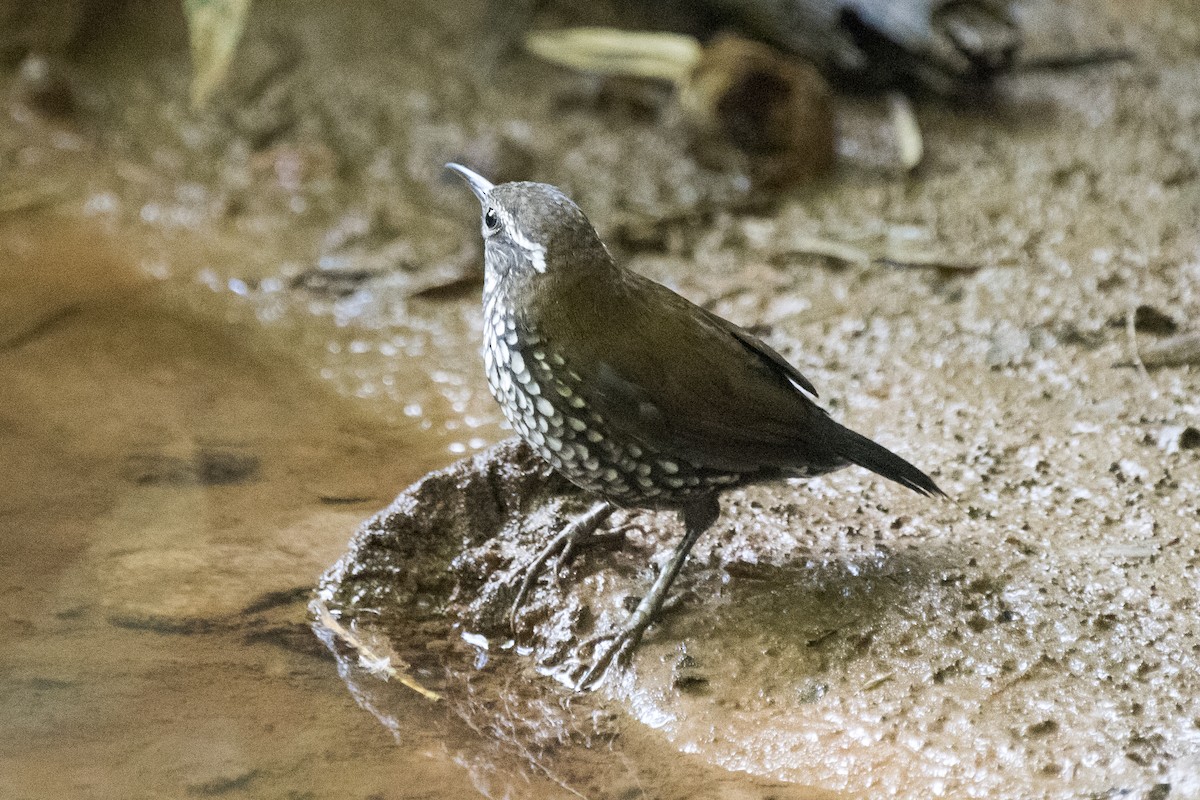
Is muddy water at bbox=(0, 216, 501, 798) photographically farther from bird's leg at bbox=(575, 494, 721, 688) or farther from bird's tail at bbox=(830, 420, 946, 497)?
bird's tail at bbox=(830, 420, 946, 497)

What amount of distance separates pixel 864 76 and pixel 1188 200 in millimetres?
1827

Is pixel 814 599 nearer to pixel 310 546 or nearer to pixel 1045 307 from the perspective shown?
pixel 310 546

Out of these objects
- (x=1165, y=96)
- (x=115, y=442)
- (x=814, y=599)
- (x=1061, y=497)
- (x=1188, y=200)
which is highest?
(x=1165, y=96)

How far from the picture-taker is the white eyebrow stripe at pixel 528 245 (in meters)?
3.09

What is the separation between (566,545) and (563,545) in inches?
0.5

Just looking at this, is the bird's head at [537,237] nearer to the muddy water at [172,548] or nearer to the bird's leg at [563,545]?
the bird's leg at [563,545]

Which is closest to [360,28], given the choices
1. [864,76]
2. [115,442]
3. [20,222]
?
[20,222]

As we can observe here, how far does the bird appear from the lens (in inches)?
118

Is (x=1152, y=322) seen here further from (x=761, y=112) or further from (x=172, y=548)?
(x=172, y=548)

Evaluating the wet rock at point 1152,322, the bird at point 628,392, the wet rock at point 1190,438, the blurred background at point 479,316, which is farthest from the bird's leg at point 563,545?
the wet rock at point 1152,322

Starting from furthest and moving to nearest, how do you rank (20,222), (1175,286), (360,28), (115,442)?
1. (360,28)
2. (20,222)
3. (1175,286)
4. (115,442)

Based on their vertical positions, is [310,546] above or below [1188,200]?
below

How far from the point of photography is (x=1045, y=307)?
457 cm

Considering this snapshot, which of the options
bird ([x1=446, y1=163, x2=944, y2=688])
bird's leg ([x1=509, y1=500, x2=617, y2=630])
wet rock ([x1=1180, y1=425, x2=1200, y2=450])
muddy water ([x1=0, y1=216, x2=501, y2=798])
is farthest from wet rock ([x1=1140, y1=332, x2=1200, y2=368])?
muddy water ([x1=0, y1=216, x2=501, y2=798])
